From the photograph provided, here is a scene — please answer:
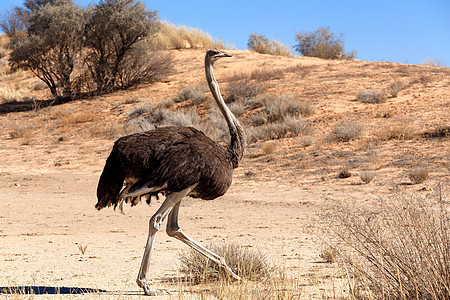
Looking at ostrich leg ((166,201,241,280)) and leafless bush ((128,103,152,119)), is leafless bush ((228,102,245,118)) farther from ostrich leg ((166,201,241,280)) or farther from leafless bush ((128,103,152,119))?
ostrich leg ((166,201,241,280))

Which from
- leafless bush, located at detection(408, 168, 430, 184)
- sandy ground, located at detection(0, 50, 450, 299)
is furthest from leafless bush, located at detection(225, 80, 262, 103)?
leafless bush, located at detection(408, 168, 430, 184)

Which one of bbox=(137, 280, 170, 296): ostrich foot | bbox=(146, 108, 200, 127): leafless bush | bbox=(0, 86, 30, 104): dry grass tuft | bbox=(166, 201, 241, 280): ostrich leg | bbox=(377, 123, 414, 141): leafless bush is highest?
bbox=(0, 86, 30, 104): dry grass tuft

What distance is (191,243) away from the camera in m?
4.94

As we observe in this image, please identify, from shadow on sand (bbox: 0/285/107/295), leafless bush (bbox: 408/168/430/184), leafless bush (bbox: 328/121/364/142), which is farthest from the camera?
leafless bush (bbox: 328/121/364/142)

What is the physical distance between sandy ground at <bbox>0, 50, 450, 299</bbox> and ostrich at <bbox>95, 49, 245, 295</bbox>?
703 mm

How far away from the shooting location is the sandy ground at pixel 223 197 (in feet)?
19.8

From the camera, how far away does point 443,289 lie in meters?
3.58

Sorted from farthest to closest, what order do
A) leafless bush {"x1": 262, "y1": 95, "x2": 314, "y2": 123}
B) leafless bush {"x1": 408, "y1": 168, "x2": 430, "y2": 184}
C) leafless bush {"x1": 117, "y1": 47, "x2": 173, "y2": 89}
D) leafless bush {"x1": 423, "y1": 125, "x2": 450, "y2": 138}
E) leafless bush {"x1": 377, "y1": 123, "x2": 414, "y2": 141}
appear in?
leafless bush {"x1": 117, "y1": 47, "x2": 173, "y2": 89} → leafless bush {"x1": 262, "y1": 95, "x2": 314, "y2": 123} → leafless bush {"x1": 377, "y1": 123, "x2": 414, "y2": 141} → leafless bush {"x1": 423, "y1": 125, "x2": 450, "y2": 138} → leafless bush {"x1": 408, "y1": 168, "x2": 430, "y2": 184}

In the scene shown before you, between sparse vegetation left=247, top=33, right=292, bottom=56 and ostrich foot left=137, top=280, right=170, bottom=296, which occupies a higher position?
sparse vegetation left=247, top=33, right=292, bottom=56

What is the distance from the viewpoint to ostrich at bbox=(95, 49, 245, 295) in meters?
4.57

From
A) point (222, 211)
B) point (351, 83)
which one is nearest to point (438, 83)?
point (351, 83)

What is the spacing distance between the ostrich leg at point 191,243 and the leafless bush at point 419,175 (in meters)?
6.95

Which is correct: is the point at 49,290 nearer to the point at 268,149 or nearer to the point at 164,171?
the point at 164,171

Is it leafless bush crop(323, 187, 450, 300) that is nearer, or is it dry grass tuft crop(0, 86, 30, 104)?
leafless bush crop(323, 187, 450, 300)
